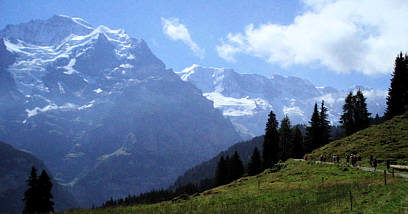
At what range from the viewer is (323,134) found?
96.8 m

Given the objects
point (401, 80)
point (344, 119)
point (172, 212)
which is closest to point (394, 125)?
point (401, 80)

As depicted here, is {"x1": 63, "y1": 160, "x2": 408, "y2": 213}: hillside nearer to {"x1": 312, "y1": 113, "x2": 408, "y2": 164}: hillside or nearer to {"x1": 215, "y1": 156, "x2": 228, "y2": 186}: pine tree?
{"x1": 312, "y1": 113, "x2": 408, "y2": 164}: hillside

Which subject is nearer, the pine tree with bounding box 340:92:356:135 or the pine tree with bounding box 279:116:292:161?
the pine tree with bounding box 340:92:356:135

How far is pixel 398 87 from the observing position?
279 feet

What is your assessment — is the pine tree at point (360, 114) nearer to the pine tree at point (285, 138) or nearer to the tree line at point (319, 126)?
the tree line at point (319, 126)

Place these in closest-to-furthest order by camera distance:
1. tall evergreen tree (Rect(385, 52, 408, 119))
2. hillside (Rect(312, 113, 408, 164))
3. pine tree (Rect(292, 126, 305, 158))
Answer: hillside (Rect(312, 113, 408, 164)) → tall evergreen tree (Rect(385, 52, 408, 119)) → pine tree (Rect(292, 126, 305, 158))

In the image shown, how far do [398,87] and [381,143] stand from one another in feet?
A: 126

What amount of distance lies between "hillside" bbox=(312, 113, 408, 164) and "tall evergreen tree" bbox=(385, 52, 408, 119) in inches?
870

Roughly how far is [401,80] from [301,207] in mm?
74009

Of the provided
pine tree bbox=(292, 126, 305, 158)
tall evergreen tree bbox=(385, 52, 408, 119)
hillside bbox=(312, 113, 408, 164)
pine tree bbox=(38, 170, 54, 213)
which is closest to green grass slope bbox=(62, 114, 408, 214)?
hillside bbox=(312, 113, 408, 164)

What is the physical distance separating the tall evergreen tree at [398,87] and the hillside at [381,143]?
22094 millimetres

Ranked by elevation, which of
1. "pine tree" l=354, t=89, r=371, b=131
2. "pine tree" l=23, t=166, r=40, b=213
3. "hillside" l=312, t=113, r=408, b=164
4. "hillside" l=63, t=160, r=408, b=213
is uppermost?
"pine tree" l=354, t=89, r=371, b=131

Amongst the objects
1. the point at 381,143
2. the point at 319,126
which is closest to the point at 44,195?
the point at 381,143

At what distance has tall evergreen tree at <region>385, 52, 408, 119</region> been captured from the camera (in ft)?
274
